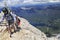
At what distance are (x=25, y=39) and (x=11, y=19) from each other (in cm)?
125

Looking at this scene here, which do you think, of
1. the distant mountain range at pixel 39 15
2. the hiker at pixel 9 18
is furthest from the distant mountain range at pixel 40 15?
the hiker at pixel 9 18

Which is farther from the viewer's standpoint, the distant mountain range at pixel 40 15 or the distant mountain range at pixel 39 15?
the distant mountain range at pixel 39 15

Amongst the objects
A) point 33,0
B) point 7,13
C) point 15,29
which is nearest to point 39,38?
point 15,29

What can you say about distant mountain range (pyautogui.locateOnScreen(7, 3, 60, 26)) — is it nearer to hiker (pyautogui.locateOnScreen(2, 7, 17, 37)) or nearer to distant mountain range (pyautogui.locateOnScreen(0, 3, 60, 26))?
distant mountain range (pyautogui.locateOnScreen(0, 3, 60, 26))

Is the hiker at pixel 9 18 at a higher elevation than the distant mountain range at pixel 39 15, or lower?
lower

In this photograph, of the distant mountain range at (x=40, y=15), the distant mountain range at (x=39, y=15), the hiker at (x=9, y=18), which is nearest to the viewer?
the hiker at (x=9, y=18)

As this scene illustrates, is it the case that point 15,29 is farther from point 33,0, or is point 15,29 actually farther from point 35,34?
point 33,0

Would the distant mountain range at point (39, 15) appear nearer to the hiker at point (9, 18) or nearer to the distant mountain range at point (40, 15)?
the distant mountain range at point (40, 15)

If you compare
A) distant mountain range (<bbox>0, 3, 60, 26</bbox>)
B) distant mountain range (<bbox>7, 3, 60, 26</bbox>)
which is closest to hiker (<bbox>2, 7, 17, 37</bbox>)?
distant mountain range (<bbox>0, 3, 60, 26</bbox>)

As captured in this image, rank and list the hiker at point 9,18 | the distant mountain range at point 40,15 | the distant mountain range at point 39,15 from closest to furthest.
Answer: the hiker at point 9,18 < the distant mountain range at point 40,15 < the distant mountain range at point 39,15

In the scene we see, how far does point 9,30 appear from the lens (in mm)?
13609

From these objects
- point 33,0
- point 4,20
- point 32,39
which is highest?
point 33,0

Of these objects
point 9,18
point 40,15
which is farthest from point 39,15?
point 9,18

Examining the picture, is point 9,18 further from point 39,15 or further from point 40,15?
point 39,15
